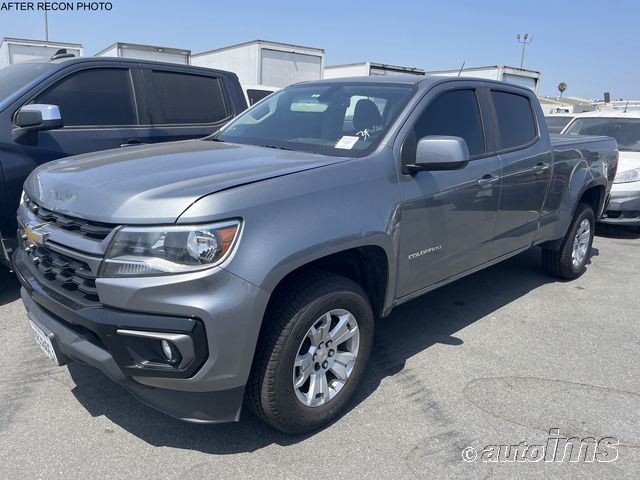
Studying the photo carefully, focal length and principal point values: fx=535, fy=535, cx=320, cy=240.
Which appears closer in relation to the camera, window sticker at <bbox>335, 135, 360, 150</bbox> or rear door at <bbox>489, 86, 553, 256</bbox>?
window sticker at <bbox>335, 135, 360, 150</bbox>

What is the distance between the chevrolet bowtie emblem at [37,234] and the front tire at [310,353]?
1.15m

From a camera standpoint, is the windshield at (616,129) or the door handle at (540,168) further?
the windshield at (616,129)

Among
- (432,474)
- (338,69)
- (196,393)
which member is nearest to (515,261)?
(432,474)

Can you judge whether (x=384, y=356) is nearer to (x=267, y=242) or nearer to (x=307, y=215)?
(x=307, y=215)

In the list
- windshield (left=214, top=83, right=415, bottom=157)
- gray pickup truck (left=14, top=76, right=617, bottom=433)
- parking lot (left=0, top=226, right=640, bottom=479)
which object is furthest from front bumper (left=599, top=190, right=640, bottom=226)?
windshield (left=214, top=83, right=415, bottom=157)

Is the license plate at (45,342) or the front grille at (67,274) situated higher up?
the front grille at (67,274)

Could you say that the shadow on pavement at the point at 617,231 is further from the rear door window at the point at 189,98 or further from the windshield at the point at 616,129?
the rear door window at the point at 189,98

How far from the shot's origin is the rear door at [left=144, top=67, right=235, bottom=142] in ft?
16.8

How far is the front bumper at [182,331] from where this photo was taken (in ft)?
7.14

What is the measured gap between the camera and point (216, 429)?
2789 mm

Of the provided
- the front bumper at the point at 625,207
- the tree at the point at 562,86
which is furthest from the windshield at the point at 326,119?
the tree at the point at 562,86

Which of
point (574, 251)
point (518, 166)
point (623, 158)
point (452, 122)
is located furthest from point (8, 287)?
point (623, 158)

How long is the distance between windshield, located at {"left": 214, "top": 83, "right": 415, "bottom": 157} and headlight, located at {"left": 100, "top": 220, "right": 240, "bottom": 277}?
3.61ft

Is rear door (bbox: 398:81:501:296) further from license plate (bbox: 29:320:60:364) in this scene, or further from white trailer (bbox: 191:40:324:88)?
white trailer (bbox: 191:40:324:88)
